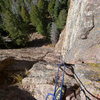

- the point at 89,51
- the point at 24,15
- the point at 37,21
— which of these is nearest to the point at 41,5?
the point at 24,15

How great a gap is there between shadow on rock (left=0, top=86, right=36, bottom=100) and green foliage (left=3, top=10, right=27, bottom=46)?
73.8 ft

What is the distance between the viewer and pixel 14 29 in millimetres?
26672

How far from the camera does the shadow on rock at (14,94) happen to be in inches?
194

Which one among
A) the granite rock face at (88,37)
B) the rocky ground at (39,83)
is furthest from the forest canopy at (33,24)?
the rocky ground at (39,83)

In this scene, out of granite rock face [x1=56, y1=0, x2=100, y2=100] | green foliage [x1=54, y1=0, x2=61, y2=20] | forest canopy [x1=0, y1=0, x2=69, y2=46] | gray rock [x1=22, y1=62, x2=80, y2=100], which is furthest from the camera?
green foliage [x1=54, y1=0, x2=61, y2=20]

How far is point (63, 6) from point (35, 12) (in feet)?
41.8

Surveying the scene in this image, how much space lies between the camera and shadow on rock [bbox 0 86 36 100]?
4.92 m

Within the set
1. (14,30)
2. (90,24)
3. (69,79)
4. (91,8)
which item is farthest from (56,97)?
(14,30)

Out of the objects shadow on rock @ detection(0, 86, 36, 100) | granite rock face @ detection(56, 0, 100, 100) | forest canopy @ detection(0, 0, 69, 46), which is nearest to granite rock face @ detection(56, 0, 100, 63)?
granite rock face @ detection(56, 0, 100, 100)

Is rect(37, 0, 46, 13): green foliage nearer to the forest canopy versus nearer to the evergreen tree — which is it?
the forest canopy

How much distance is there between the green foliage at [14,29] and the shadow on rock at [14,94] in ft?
73.8

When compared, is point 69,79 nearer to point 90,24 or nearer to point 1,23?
point 90,24

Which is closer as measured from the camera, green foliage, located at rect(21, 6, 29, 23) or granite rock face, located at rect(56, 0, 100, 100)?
granite rock face, located at rect(56, 0, 100, 100)

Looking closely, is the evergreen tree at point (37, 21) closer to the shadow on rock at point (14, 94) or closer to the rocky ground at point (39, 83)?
the rocky ground at point (39, 83)
